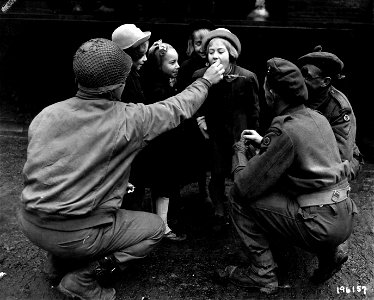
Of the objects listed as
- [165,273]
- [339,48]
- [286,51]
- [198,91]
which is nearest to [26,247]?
[165,273]

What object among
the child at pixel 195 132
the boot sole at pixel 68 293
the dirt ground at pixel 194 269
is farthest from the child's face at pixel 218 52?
the boot sole at pixel 68 293

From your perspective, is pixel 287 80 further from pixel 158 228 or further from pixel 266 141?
pixel 158 228

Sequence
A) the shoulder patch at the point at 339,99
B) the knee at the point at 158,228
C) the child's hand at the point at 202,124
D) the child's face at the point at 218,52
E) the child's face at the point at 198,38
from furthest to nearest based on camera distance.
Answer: the child's face at the point at 198,38 → the child's hand at the point at 202,124 → the child's face at the point at 218,52 → the shoulder patch at the point at 339,99 → the knee at the point at 158,228

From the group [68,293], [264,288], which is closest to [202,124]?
[264,288]

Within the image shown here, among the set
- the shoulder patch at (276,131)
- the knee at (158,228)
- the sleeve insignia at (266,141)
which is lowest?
the knee at (158,228)

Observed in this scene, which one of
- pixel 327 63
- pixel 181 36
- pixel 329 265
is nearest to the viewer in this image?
pixel 329 265

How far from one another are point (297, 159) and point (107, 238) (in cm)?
151

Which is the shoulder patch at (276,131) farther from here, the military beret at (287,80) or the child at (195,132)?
the child at (195,132)

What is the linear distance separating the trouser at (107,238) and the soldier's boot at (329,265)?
51.7 inches

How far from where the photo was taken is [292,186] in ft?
10.1

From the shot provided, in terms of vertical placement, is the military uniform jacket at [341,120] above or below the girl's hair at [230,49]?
below

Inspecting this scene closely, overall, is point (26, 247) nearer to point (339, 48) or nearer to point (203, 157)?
point (203, 157)

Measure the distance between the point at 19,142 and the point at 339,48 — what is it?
4.89 metres

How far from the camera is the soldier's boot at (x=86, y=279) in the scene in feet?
10.1
